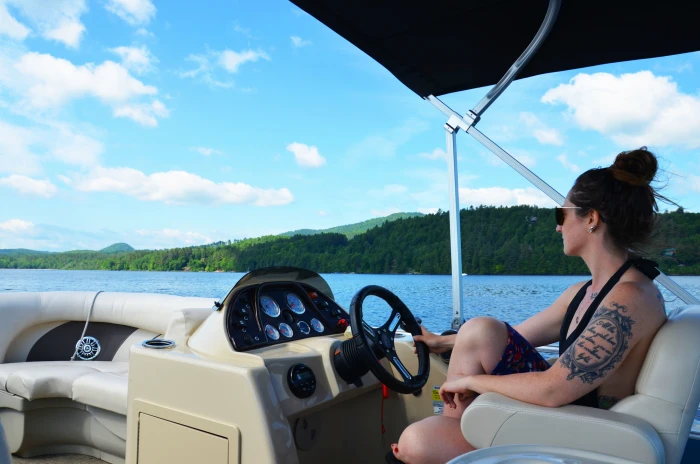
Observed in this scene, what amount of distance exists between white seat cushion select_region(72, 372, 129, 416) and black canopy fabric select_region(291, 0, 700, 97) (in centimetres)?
178

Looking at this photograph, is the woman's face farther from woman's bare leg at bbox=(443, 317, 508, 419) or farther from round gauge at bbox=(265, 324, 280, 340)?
round gauge at bbox=(265, 324, 280, 340)

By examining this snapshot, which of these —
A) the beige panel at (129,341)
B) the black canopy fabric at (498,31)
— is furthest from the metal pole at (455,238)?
the beige panel at (129,341)

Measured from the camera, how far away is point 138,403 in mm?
1694

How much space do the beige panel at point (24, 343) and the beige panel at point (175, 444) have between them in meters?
1.82

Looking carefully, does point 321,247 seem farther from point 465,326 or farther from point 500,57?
point 465,326

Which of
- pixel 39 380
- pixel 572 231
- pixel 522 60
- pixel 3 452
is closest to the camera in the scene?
pixel 3 452

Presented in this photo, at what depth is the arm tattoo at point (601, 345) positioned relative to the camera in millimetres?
1170

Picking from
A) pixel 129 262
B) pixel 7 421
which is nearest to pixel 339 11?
pixel 7 421

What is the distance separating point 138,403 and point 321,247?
438cm

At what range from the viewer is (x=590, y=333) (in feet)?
3.92

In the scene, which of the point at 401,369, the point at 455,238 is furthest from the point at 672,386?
the point at 455,238

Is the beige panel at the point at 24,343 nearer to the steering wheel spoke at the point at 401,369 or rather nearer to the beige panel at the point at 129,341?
the beige panel at the point at 129,341

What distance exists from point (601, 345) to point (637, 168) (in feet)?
1.49

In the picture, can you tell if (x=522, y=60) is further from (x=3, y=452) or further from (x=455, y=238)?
(x=3, y=452)
